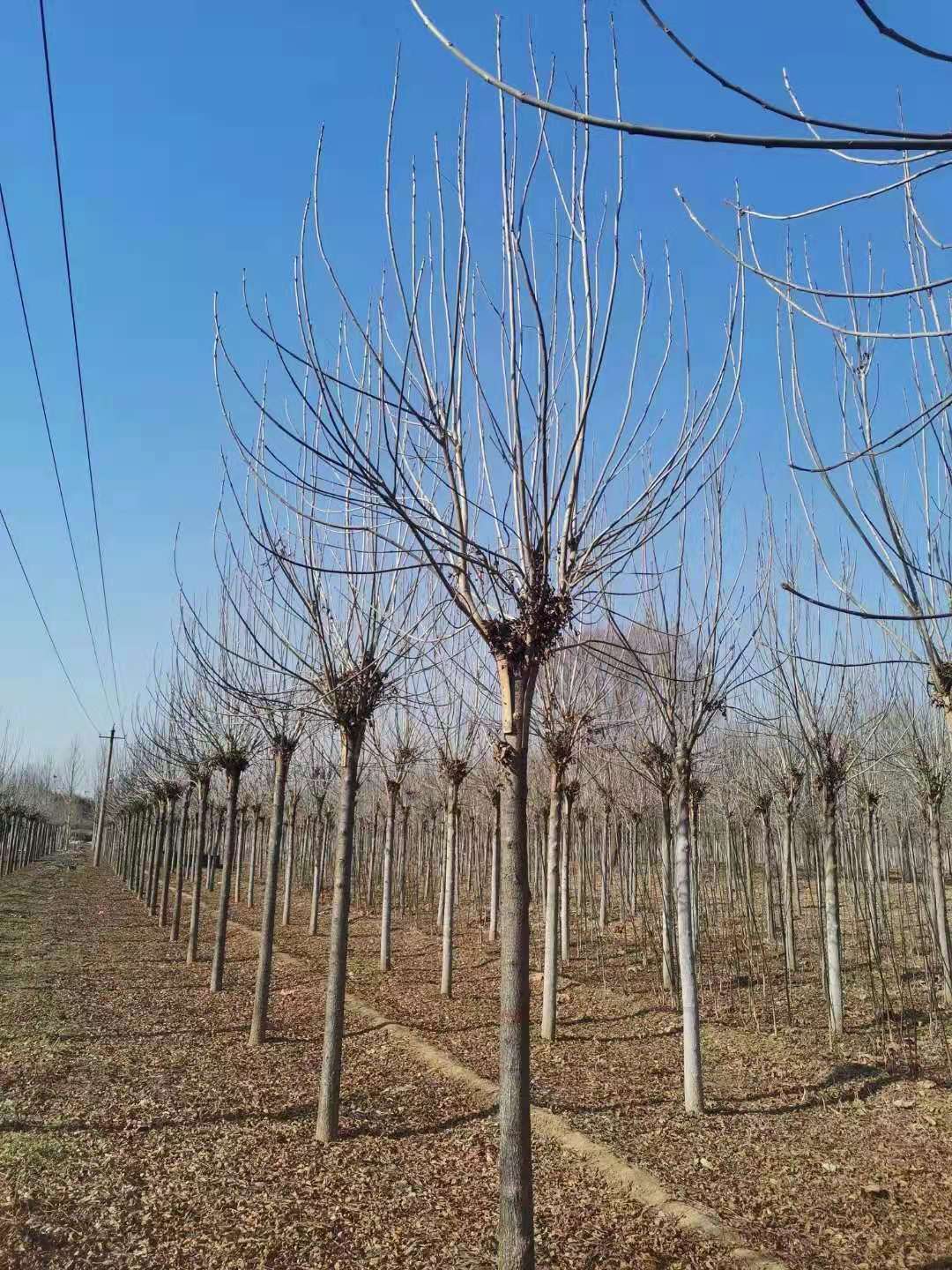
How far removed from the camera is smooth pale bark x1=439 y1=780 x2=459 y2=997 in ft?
34.7

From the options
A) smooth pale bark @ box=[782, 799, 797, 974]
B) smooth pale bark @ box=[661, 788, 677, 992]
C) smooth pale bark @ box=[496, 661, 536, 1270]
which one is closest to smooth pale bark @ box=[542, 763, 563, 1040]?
smooth pale bark @ box=[661, 788, 677, 992]

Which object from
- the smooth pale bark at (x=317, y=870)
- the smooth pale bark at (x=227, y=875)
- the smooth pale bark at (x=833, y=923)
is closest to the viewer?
the smooth pale bark at (x=833, y=923)

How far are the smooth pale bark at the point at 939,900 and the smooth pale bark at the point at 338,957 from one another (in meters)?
5.81

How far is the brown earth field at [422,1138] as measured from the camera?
13.7 ft

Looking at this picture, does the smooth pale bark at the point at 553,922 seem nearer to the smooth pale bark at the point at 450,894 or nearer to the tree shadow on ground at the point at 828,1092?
the smooth pale bark at the point at 450,894

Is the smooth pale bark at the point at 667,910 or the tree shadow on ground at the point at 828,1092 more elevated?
the smooth pale bark at the point at 667,910

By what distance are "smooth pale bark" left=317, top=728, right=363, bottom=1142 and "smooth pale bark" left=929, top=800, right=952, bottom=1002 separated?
5.81 metres

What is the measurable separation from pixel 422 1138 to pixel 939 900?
720cm

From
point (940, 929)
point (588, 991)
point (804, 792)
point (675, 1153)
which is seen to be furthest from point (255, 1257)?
point (804, 792)

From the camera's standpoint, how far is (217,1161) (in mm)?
5078

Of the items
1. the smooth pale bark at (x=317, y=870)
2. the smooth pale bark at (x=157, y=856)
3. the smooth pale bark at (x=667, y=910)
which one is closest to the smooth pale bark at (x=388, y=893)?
the smooth pale bark at (x=317, y=870)

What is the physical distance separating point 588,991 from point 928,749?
5612 mm

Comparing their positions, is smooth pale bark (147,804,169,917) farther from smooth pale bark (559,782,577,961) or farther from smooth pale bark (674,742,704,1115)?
smooth pale bark (674,742,704,1115)

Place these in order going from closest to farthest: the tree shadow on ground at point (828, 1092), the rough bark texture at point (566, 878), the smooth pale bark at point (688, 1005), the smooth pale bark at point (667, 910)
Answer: the smooth pale bark at point (688, 1005) < the tree shadow on ground at point (828, 1092) < the smooth pale bark at point (667, 910) < the rough bark texture at point (566, 878)
